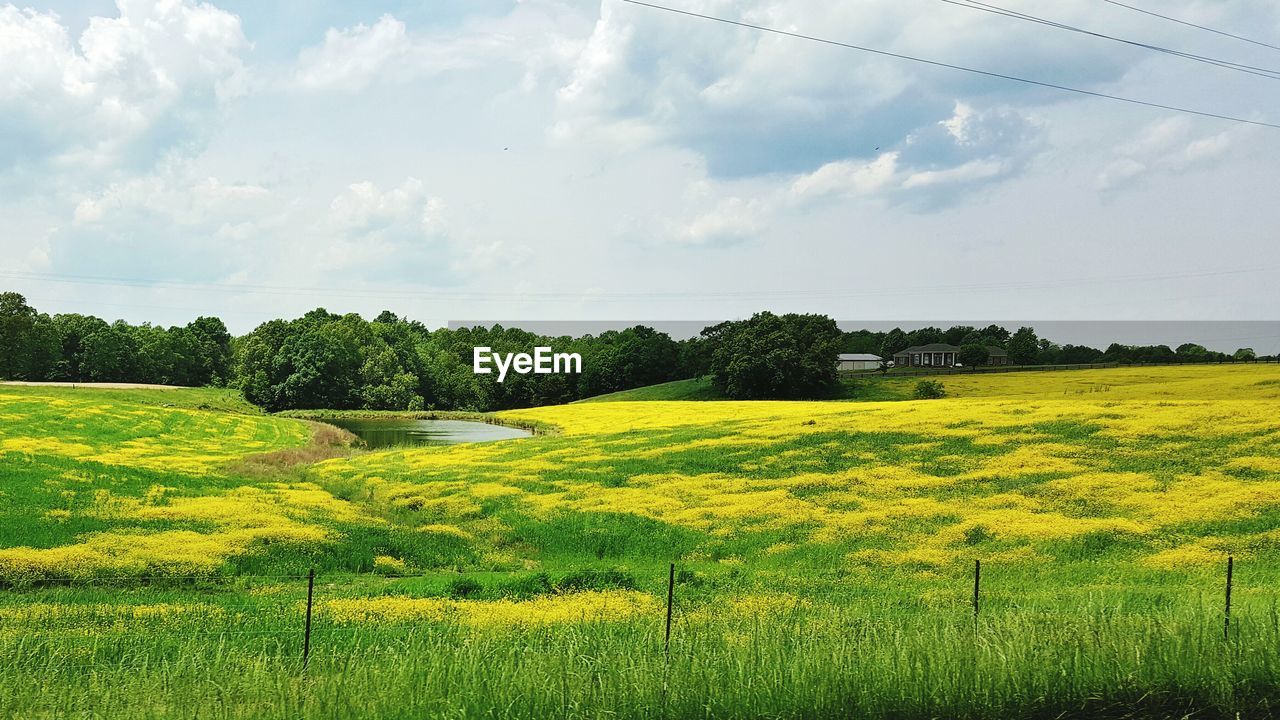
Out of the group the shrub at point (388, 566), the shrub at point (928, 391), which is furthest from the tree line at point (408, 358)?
the shrub at point (388, 566)

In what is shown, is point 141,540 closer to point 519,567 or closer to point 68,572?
point 68,572

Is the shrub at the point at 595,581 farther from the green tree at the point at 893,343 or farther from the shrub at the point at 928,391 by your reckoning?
the green tree at the point at 893,343

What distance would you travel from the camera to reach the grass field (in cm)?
893

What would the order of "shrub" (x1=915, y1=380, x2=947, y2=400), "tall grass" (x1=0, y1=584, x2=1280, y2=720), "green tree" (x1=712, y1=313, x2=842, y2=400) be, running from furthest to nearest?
1. "green tree" (x1=712, y1=313, x2=842, y2=400)
2. "shrub" (x1=915, y1=380, x2=947, y2=400)
3. "tall grass" (x1=0, y1=584, x2=1280, y2=720)

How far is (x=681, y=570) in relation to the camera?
19.9 metres

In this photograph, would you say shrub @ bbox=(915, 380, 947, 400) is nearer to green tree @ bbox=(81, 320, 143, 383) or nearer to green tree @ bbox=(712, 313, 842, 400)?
green tree @ bbox=(712, 313, 842, 400)

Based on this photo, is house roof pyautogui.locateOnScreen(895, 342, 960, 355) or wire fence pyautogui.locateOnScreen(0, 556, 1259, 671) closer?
wire fence pyautogui.locateOnScreen(0, 556, 1259, 671)

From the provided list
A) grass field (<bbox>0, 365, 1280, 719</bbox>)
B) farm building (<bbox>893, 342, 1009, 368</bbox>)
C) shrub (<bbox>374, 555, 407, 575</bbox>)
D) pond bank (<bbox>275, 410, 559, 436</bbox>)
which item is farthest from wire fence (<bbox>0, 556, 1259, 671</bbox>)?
farm building (<bbox>893, 342, 1009, 368</bbox>)

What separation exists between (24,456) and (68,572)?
69.5 ft

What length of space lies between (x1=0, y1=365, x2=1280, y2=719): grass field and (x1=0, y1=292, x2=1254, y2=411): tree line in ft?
150

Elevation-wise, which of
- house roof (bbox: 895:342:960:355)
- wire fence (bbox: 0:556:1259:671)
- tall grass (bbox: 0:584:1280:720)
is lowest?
wire fence (bbox: 0:556:1259:671)

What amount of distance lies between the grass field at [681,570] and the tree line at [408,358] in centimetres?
4575

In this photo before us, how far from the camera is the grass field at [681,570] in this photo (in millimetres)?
8930

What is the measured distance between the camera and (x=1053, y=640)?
10039 mm
